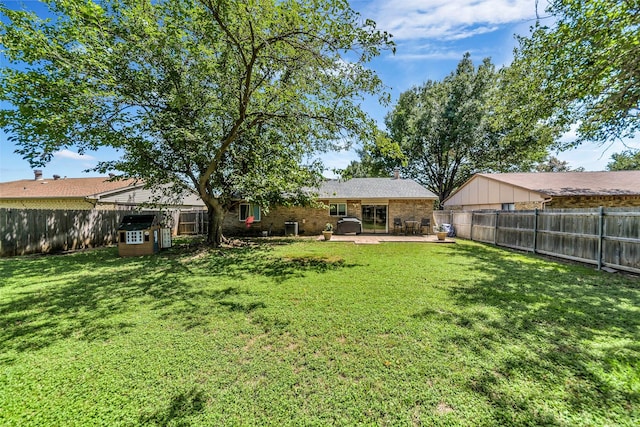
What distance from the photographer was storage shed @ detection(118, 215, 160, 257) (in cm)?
934

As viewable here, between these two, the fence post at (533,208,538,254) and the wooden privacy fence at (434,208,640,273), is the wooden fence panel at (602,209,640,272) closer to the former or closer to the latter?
the wooden privacy fence at (434,208,640,273)

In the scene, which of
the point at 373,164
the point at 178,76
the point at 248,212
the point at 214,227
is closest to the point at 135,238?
the point at 214,227

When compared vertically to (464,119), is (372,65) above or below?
below

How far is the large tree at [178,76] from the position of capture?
624 centimetres

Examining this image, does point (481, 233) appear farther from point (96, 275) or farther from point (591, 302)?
point (96, 275)

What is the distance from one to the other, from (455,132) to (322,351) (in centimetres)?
2362

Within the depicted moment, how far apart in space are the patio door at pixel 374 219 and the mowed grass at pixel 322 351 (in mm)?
10539

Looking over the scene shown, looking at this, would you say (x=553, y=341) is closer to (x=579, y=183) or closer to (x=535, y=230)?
(x=535, y=230)

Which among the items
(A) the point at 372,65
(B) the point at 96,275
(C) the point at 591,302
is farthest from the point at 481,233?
(B) the point at 96,275

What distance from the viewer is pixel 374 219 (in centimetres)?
1662

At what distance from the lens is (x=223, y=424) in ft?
6.75

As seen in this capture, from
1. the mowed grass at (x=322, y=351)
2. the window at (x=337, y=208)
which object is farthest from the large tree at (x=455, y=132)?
the mowed grass at (x=322, y=351)

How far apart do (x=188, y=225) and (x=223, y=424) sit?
17.2m

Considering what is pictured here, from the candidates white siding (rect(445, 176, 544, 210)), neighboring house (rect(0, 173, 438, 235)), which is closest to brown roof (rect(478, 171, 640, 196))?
white siding (rect(445, 176, 544, 210))
